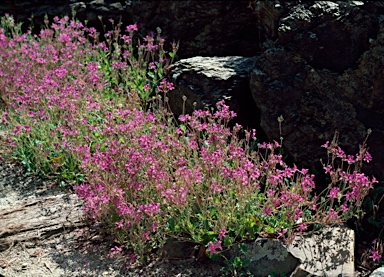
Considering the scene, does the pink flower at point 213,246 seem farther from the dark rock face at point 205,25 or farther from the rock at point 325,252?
the dark rock face at point 205,25

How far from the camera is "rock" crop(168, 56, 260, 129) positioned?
5543 mm

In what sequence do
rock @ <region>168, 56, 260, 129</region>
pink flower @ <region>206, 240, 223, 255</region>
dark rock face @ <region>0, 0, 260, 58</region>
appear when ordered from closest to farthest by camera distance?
pink flower @ <region>206, 240, 223, 255</region> < rock @ <region>168, 56, 260, 129</region> < dark rock face @ <region>0, 0, 260, 58</region>

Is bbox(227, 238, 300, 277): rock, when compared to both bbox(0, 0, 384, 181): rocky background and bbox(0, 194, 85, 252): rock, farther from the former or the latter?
bbox(0, 194, 85, 252): rock

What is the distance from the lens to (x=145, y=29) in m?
7.40

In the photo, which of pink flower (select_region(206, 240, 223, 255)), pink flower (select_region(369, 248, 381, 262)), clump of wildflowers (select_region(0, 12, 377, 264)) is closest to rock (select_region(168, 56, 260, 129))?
clump of wildflowers (select_region(0, 12, 377, 264))

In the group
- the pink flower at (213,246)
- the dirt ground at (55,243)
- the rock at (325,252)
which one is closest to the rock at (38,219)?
the dirt ground at (55,243)

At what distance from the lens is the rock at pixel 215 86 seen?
5543 millimetres

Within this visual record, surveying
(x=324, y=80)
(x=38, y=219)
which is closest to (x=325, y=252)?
(x=324, y=80)

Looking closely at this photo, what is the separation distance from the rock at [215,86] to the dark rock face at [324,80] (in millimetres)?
272

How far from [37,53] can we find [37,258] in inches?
107

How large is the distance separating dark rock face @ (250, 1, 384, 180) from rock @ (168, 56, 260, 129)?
27 cm

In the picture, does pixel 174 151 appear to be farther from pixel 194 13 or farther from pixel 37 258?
pixel 194 13

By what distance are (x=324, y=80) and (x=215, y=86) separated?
3.41ft

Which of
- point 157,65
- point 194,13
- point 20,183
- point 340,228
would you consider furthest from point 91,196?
point 194,13
